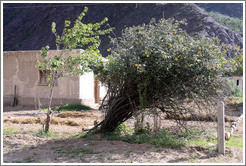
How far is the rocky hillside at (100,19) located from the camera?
33812mm

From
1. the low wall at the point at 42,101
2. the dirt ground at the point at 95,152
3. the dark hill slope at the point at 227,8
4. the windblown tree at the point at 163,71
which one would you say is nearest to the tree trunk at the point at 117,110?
the windblown tree at the point at 163,71

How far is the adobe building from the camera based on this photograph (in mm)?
15602

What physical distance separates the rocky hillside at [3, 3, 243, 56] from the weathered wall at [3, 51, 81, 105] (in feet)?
50.5

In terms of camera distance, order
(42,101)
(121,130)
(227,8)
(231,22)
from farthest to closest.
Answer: (227,8) → (231,22) → (42,101) → (121,130)

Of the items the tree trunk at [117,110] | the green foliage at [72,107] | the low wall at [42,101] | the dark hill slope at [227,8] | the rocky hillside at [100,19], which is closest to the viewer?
the tree trunk at [117,110]

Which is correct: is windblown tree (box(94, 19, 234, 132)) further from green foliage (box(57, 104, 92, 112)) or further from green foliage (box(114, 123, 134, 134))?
green foliage (box(57, 104, 92, 112))

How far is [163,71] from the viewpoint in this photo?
6152 millimetres

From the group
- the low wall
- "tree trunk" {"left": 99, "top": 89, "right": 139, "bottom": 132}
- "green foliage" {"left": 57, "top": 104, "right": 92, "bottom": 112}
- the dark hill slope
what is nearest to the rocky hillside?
the low wall

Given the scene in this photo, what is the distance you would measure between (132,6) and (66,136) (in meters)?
33.4

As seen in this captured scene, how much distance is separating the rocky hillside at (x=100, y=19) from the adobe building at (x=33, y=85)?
15355mm

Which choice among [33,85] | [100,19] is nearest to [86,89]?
[33,85]

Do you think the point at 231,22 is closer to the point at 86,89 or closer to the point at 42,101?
the point at 86,89

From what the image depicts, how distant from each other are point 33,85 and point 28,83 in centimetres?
38

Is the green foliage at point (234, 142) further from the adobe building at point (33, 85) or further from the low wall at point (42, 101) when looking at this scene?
the adobe building at point (33, 85)
